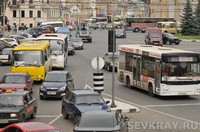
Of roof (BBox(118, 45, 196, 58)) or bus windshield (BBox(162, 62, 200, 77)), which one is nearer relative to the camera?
bus windshield (BBox(162, 62, 200, 77))

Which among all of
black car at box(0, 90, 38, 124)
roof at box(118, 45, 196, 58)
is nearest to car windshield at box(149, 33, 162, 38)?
roof at box(118, 45, 196, 58)

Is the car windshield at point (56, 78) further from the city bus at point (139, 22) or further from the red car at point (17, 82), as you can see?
the city bus at point (139, 22)

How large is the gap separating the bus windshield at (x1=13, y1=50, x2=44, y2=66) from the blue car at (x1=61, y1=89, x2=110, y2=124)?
14736 millimetres

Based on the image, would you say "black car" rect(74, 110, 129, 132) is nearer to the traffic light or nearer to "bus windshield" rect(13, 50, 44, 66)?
the traffic light

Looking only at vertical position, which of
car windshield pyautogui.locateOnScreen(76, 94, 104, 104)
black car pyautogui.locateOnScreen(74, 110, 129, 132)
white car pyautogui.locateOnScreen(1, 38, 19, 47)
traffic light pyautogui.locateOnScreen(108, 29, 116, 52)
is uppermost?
traffic light pyautogui.locateOnScreen(108, 29, 116, 52)

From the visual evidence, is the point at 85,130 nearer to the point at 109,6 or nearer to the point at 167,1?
the point at 167,1

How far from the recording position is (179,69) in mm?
31922

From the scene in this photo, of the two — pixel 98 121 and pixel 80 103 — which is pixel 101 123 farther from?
pixel 80 103

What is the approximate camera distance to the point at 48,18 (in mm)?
153750

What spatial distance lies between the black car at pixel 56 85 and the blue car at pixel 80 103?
608 centimetres

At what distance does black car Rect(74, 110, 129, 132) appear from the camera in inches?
720

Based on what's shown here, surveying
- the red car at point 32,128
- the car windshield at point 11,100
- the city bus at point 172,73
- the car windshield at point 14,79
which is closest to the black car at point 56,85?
the car windshield at point 14,79

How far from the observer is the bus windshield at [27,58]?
4019 cm

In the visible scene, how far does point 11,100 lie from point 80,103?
2706 millimetres
